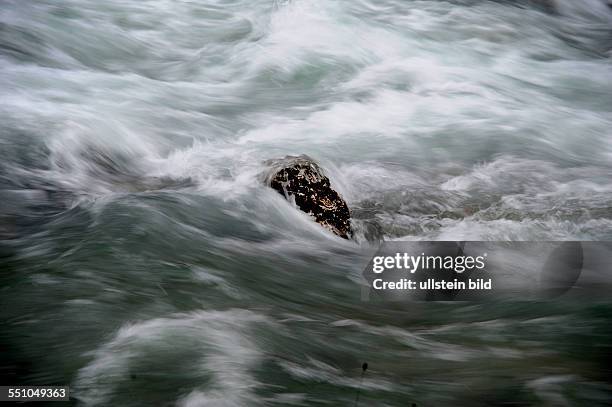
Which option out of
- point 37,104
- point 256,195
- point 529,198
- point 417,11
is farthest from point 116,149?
point 417,11

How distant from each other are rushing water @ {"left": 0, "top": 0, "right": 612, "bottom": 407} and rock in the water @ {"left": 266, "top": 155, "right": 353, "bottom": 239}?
0.10 meters

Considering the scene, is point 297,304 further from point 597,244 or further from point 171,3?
point 171,3

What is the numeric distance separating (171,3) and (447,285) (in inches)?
323

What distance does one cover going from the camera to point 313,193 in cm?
623

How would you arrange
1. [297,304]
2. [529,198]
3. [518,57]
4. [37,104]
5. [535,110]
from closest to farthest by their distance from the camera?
[297,304], [529,198], [37,104], [535,110], [518,57]

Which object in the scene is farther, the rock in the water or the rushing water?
the rock in the water

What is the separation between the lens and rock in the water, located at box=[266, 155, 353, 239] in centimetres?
618

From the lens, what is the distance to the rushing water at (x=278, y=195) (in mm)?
4238

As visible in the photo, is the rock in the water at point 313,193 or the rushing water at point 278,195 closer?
the rushing water at point 278,195

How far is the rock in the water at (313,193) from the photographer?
6.18 metres

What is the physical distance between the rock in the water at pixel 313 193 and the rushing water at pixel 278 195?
0.34 ft

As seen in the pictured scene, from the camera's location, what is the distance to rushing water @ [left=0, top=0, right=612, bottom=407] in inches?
167

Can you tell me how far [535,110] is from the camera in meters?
9.00

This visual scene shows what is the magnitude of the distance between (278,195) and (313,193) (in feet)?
0.91
